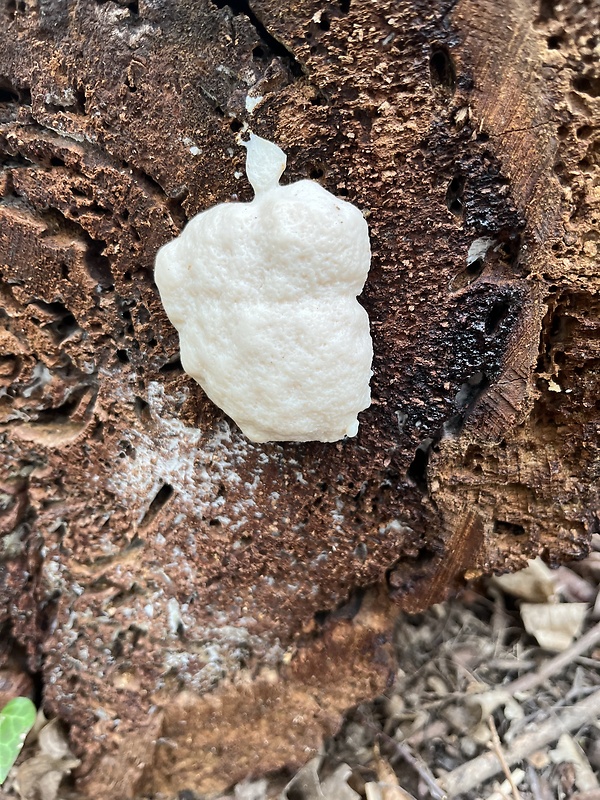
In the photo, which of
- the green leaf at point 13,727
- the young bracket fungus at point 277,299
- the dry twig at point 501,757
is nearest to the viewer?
the young bracket fungus at point 277,299

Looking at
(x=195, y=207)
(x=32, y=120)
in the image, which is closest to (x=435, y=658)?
(x=195, y=207)

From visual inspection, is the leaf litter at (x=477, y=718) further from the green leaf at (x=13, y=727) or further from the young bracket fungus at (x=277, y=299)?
the young bracket fungus at (x=277, y=299)

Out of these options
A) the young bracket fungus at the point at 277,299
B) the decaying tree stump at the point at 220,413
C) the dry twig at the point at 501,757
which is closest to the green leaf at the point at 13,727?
the decaying tree stump at the point at 220,413

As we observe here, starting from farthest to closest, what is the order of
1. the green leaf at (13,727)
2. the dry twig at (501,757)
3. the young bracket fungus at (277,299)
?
the dry twig at (501,757), the green leaf at (13,727), the young bracket fungus at (277,299)

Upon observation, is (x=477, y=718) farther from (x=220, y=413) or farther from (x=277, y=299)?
(x=277, y=299)

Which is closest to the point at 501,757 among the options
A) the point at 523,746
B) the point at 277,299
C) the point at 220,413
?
the point at 523,746
